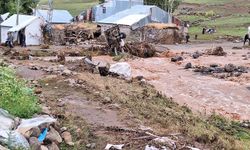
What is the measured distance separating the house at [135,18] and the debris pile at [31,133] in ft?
123

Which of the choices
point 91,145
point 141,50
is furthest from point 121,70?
point 91,145

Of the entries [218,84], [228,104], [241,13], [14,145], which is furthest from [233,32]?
[14,145]

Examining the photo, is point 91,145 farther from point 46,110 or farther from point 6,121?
point 46,110

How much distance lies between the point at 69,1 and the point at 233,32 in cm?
5818

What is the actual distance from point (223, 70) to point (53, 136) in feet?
62.8

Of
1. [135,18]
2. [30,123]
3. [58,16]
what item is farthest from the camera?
[58,16]

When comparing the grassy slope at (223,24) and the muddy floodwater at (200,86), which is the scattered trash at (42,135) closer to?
the muddy floodwater at (200,86)

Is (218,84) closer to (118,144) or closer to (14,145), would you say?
(118,144)

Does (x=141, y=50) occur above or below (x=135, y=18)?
below

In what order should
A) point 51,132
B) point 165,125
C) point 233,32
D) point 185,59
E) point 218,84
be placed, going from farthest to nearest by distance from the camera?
1. point 233,32
2. point 185,59
3. point 218,84
4. point 165,125
5. point 51,132

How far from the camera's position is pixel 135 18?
48938mm

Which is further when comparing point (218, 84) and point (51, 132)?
point (218, 84)

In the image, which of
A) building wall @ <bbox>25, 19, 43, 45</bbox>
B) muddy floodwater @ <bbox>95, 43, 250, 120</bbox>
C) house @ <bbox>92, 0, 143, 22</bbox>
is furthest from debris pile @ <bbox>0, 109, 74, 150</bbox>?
house @ <bbox>92, 0, 143, 22</bbox>

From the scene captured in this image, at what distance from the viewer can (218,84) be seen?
74.9 feet
